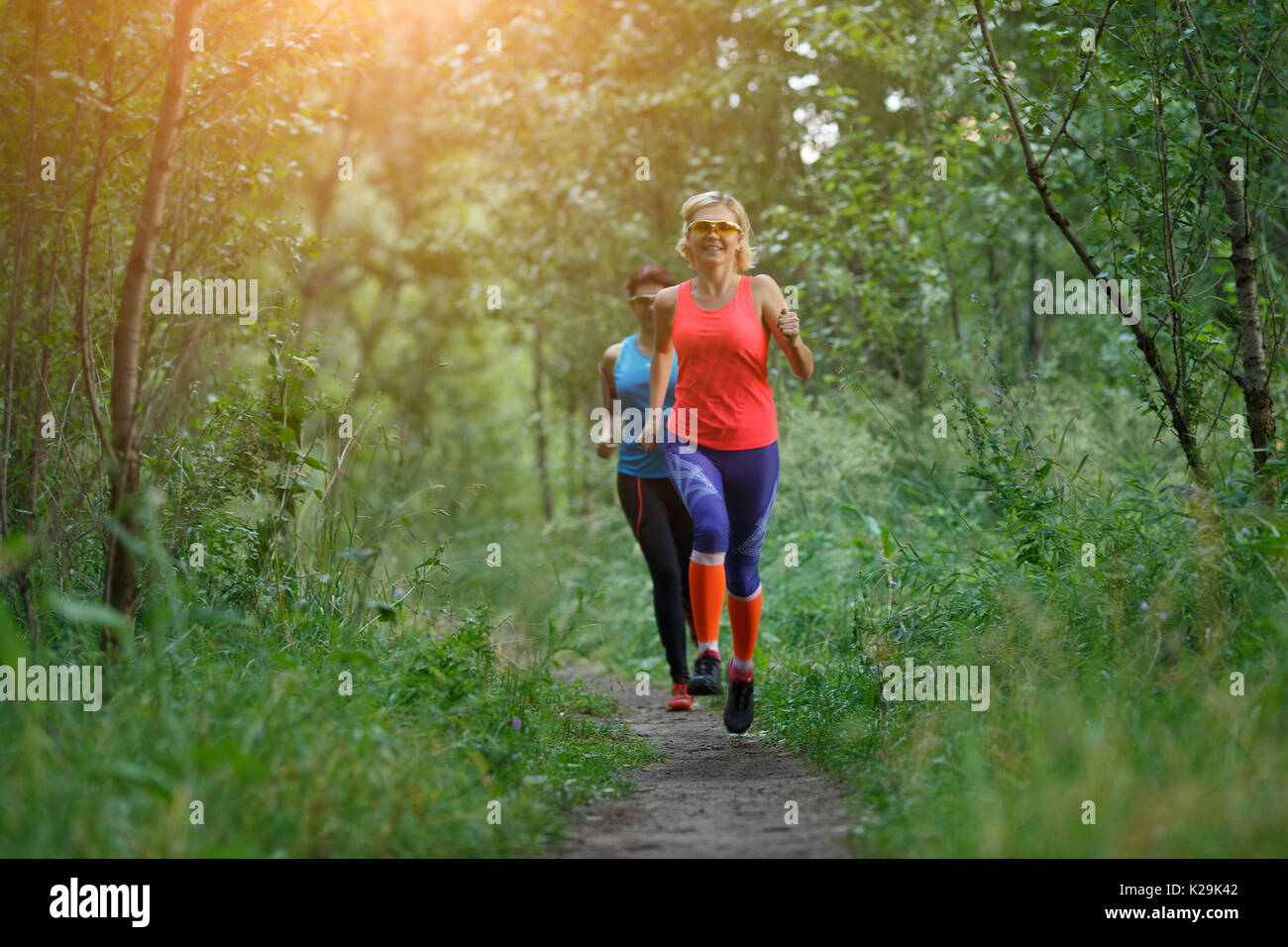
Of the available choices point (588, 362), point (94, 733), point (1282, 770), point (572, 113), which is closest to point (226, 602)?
point (94, 733)

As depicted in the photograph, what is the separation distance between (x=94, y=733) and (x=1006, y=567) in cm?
344

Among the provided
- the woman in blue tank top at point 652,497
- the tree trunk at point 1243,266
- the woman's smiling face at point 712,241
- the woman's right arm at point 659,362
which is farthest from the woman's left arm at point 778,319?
the tree trunk at point 1243,266

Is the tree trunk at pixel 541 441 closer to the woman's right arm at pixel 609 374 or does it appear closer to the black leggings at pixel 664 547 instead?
the woman's right arm at pixel 609 374

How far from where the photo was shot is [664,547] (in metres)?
5.89

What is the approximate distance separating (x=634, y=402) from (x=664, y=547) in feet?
2.67

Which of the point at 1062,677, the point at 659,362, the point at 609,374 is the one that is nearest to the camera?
the point at 1062,677

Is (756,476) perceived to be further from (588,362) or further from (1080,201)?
A: (588,362)

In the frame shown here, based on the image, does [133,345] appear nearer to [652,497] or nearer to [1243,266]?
[652,497]

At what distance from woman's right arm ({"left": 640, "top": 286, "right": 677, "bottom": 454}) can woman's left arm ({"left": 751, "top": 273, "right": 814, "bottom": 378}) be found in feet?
1.23

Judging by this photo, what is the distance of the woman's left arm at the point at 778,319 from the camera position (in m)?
4.72

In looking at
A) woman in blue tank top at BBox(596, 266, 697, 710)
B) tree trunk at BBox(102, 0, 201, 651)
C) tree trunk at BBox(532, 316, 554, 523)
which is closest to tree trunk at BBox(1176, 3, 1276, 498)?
woman in blue tank top at BBox(596, 266, 697, 710)

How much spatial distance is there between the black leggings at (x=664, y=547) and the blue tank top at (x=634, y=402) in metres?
0.06

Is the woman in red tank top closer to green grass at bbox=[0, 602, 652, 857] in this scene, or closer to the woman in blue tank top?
green grass at bbox=[0, 602, 652, 857]

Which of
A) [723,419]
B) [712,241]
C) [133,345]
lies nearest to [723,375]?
[723,419]
